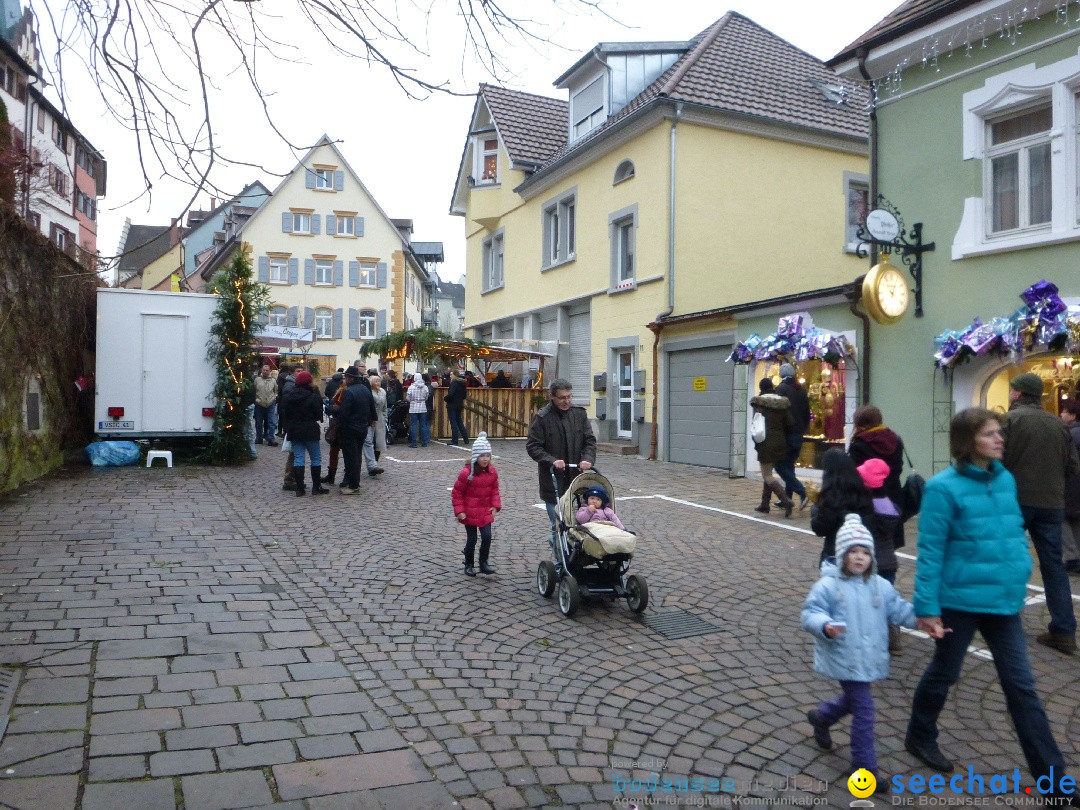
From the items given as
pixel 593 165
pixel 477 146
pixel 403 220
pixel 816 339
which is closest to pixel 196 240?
pixel 403 220

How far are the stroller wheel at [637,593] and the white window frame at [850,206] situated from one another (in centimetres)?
1590

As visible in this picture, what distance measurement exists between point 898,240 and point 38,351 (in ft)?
39.9

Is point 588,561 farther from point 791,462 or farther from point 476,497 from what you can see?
point 791,462

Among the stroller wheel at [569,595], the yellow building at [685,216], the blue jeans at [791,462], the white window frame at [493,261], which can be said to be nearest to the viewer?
the stroller wheel at [569,595]

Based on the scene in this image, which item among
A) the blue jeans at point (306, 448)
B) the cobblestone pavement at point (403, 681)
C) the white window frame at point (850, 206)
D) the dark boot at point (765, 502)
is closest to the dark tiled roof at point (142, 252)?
the cobblestone pavement at point (403, 681)

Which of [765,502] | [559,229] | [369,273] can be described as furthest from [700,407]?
[369,273]

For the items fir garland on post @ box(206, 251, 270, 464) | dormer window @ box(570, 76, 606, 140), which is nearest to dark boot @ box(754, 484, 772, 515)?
fir garland on post @ box(206, 251, 270, 464)

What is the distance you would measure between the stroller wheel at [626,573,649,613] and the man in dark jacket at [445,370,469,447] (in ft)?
43.1

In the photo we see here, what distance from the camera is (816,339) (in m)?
12.8

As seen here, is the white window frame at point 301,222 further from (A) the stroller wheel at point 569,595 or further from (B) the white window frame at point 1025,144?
(A) the stroller wheel at point 569,595

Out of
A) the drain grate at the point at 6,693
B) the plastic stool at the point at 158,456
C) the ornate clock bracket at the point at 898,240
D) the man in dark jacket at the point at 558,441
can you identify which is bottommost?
the drain grate at the point at 6,693

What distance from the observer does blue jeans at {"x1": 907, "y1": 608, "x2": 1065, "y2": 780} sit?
12.1ft

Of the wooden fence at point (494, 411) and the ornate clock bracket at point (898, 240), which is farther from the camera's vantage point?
the wooden fence at point (494, 411)

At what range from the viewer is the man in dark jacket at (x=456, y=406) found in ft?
63.7
